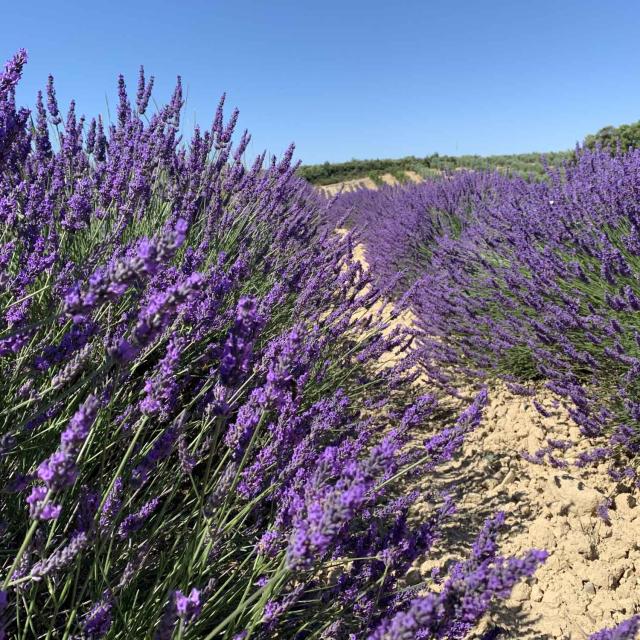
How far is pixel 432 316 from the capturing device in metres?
3.99

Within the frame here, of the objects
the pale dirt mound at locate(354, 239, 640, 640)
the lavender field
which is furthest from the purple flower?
the pale dirt mound at locate(354, 239, 640, 640)

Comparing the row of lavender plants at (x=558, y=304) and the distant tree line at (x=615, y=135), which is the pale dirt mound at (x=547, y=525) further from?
the distant tree line at (x=615, y=135)

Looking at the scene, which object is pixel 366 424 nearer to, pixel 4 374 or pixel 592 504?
pixel 592 504

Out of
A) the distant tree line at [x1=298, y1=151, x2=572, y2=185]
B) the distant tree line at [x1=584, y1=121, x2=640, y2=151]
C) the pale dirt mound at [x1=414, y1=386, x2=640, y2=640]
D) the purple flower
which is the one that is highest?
the distant tree line at [x1=298, y1=151, x2=572, y2=185]

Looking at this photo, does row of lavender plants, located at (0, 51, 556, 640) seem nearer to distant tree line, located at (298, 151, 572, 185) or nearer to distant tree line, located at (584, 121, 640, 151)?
distant tree line, located at (584, 121, 640, 151)

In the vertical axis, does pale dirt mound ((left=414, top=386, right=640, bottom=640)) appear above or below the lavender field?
below

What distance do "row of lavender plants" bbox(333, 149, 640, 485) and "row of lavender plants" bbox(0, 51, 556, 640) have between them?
0.68m

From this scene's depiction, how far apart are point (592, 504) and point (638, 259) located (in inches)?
66.2

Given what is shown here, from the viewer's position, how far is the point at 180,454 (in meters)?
1.20

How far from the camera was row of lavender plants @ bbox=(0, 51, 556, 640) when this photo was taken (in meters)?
0.83

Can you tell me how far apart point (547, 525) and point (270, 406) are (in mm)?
1847

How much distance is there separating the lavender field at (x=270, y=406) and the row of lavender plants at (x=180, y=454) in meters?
0.01

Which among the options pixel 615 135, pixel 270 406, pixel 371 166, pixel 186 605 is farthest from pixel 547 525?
pixel 371 166

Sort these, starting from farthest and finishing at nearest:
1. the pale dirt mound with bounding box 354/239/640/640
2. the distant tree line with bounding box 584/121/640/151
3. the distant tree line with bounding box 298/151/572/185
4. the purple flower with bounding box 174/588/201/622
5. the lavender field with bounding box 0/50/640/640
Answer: the distant tree line with bounding box 298/151/572/185, the distant tree line with bounding box 584/121/640/151, the pale dirt mound with bounding box 354/239/640/640, the lavender field with bounding box 0/50/640/640, the purple flower with bounding box 174/588/201/622
